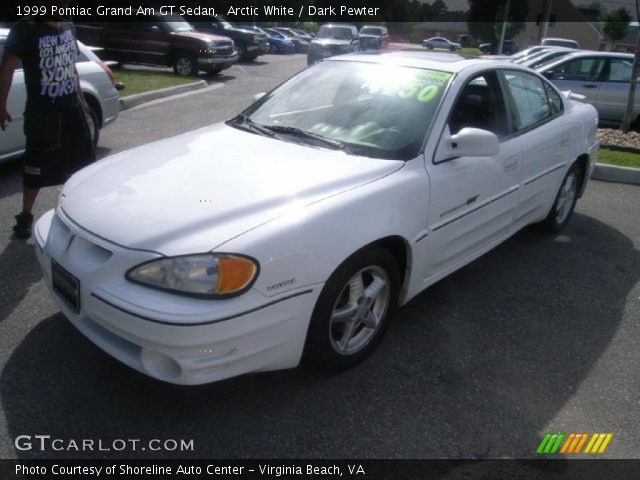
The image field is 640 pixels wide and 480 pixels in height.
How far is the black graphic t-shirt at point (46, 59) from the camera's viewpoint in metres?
3.77

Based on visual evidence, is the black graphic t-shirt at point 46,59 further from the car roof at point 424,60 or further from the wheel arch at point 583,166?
the wheel arch at point 583,166

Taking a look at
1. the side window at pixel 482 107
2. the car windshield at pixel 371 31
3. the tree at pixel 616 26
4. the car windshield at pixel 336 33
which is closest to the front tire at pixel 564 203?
the side window at pixel 482 107

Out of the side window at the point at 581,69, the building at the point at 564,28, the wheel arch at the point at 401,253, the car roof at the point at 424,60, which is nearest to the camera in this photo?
the wheel arch at the point at 401,253

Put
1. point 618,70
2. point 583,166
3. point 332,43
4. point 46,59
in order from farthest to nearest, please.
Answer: point 332,43 < point 618,70 < point 583,166 < point 46,59

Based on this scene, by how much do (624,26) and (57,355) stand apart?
62200mm

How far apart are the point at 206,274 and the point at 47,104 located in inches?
98.6

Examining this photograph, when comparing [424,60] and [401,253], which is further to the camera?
[424,60]

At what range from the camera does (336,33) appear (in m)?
22.5

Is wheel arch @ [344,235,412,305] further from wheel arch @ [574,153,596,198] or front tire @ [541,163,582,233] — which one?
wheel arch @ [574,153,596,198]

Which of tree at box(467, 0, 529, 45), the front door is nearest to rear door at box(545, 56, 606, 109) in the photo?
the front door

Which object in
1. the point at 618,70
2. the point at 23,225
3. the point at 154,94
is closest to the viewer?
the point at 23,225

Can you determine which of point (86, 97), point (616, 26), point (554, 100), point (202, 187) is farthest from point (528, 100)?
point (616, 26)

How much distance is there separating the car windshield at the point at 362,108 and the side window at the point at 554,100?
1529mm

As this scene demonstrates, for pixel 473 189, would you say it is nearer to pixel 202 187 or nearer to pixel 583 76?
pixel 202 187
